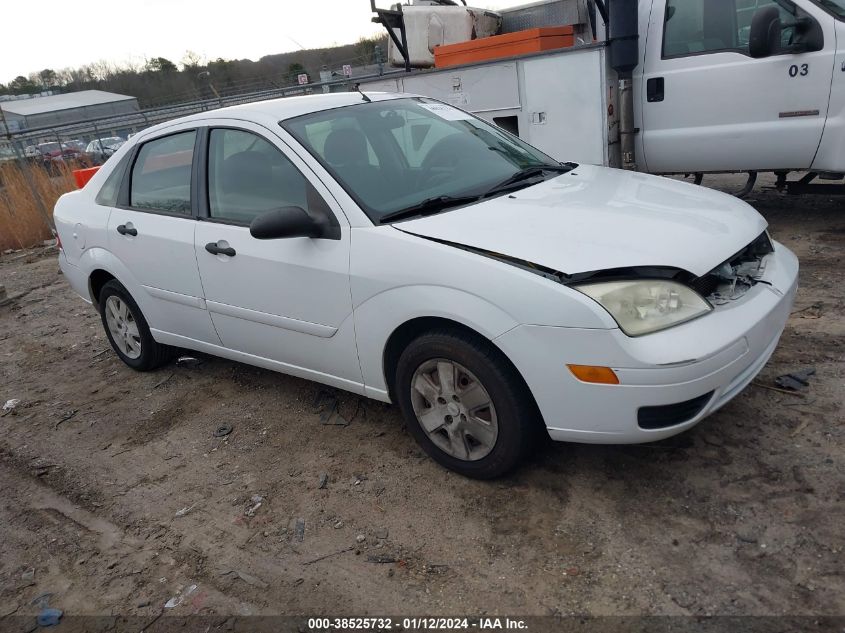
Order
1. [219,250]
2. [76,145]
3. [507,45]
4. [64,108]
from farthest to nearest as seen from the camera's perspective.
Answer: [64,108]
[76,145]
[507,45]
[219,250]

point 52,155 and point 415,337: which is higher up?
point 52,155

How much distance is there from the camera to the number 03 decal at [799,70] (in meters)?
5.62

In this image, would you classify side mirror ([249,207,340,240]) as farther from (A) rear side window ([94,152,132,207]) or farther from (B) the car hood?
(A) rear side window ([94,152,132,207])

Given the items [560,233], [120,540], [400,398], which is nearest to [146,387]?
[120,540]

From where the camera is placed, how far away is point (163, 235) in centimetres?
406

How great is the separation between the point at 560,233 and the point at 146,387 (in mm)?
3317

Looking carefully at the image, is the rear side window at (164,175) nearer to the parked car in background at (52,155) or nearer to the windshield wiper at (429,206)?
the windshield wiper at (429,206)

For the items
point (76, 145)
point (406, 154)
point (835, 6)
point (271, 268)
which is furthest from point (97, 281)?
point (76, 145)

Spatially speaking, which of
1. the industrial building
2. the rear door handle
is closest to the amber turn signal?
the rear door handle

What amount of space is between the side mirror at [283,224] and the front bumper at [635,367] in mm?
1091

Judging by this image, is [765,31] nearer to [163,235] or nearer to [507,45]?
[507,45]

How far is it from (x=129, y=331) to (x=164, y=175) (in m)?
1.25

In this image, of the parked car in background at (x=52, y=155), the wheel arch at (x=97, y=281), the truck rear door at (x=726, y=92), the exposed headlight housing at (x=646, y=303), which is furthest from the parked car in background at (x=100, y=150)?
the exposed headlight housing at (x=646, y=303)

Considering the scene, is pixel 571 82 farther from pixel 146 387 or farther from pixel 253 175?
pixel 146 387
